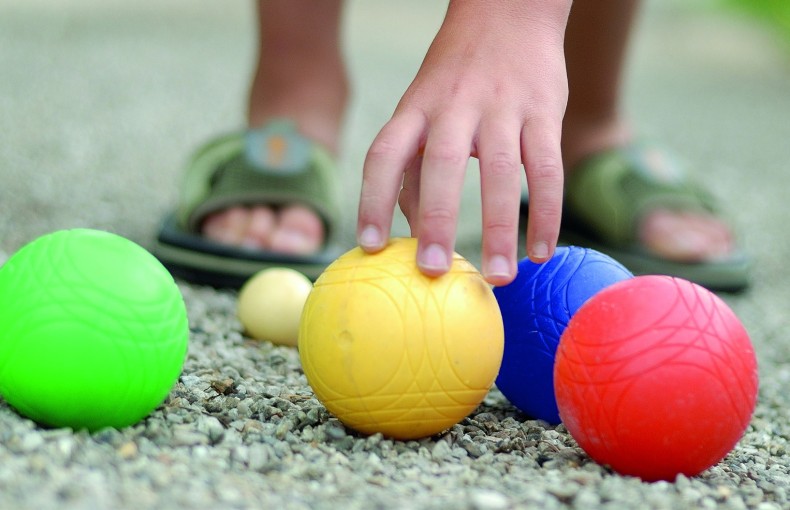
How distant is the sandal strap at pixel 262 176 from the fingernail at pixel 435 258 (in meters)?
1.44

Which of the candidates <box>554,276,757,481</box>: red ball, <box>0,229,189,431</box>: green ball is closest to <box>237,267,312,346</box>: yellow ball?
<box>0,229,189,431</box>: green ball

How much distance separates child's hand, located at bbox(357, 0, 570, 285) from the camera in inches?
70.2

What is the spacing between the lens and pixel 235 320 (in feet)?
9.16

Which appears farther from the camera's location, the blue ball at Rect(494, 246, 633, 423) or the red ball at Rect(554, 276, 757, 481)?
the blue ball at Rect(494, 246, 633, 423)

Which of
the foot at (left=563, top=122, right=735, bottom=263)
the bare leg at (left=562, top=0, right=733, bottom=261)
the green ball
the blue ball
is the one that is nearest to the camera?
the green ball

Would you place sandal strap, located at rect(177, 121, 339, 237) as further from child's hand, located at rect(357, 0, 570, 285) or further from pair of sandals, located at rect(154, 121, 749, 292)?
child's hand, located at rect(357, 0, 570, 285)

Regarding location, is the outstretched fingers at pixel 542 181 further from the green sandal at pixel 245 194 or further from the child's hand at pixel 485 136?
the green sandal at pixel 245 194

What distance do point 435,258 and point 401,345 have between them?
171mm

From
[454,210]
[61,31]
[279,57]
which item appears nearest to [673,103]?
[61,31]

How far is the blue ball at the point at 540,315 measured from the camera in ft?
6.68

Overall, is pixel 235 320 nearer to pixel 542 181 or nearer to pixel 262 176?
pixel 262 176

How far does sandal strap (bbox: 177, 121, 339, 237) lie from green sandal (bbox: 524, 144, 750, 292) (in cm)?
100

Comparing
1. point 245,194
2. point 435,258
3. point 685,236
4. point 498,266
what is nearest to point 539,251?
point 498,266

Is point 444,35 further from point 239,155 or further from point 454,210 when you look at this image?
point 239,155
